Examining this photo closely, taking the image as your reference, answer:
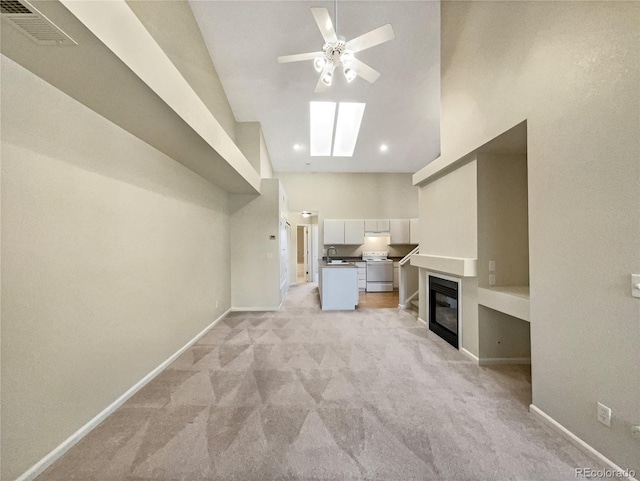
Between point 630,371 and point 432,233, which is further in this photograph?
point 432,233

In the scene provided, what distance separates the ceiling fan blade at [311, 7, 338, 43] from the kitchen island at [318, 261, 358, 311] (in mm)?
3666

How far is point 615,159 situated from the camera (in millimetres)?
1322

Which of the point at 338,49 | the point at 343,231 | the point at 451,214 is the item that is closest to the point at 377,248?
the point at 343,231

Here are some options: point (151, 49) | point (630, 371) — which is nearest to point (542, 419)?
point (630, 371)

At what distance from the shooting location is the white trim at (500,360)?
8.59 feet

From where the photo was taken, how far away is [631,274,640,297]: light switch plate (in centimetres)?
123

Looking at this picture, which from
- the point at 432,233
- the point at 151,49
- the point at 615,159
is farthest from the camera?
the point at 432,233

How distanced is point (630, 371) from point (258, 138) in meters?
5.66

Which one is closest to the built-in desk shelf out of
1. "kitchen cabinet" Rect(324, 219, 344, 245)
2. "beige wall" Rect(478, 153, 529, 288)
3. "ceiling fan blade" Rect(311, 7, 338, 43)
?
"beige wall" Rect(478, 153, 529, 288)

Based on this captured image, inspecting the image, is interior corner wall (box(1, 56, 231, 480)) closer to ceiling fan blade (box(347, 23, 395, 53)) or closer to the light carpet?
the light carpet

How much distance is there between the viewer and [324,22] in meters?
2.37

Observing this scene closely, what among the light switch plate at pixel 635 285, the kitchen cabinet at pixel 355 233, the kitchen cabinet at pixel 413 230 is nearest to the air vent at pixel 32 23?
the light switch plate at pixel 635 285

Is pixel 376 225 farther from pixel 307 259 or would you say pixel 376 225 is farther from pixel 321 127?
pixel 321 127

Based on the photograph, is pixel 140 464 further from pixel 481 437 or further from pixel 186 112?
pixel 186 112
